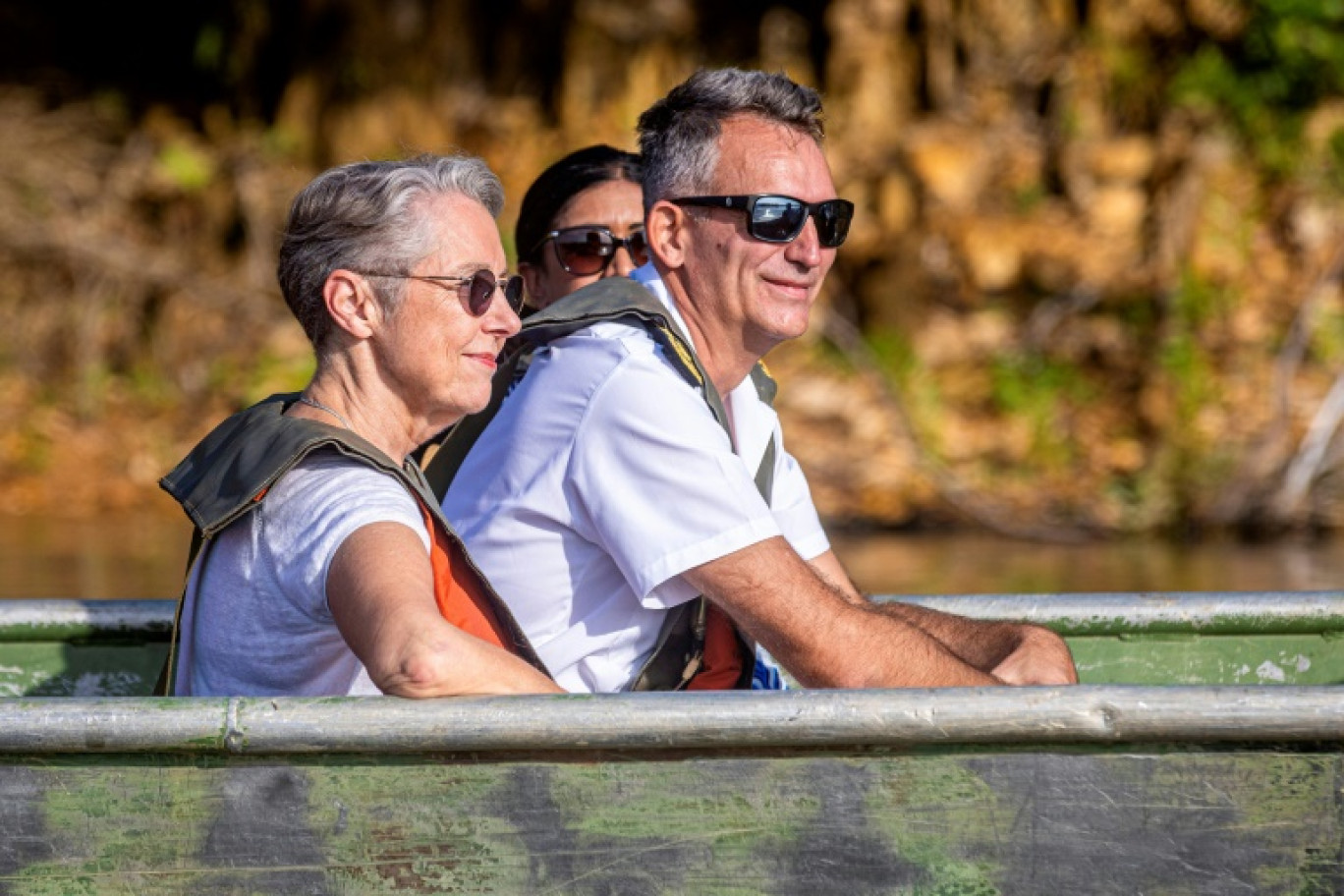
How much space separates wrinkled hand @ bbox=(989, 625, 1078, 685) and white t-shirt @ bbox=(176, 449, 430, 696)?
96 cm

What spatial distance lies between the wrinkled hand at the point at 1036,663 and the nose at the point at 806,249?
0.66 m

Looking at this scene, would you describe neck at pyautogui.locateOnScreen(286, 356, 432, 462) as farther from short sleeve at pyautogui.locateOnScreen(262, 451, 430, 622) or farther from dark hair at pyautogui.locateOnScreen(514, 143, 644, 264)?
dark hair at pyautogui.locateOnScreen(514, 143, 644, 264)

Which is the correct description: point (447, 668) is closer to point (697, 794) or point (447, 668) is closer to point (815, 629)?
point (697, 794)

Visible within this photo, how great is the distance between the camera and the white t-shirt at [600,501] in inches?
100

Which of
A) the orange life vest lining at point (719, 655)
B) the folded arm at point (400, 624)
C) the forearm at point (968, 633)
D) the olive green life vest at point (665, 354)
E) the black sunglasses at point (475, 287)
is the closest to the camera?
the folded arm at point (400, 624)

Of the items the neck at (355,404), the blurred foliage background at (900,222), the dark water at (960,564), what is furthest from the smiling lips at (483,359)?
the blurred foliage background at (900,222)

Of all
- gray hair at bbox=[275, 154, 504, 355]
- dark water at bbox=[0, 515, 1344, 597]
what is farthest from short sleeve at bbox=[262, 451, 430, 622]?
dark water at bbox=[0, 515, 1344, 597]

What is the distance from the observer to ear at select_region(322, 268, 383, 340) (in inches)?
97.7

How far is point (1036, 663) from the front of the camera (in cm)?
288

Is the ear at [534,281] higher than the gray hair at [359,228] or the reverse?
the reverse

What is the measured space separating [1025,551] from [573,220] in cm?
485

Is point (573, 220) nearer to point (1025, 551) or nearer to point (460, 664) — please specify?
point (460, 664)

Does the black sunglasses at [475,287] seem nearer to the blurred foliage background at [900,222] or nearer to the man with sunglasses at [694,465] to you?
the man with sunglasses at [694,465]

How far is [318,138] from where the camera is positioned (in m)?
12.3
